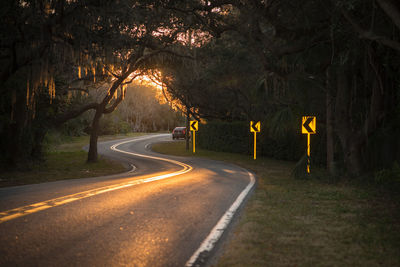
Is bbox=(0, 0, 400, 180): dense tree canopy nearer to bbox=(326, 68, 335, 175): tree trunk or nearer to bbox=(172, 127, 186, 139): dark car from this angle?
bbox=(326, 68, 335, 175): tree trunk

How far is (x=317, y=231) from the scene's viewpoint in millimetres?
6211

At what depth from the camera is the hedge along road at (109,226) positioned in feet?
14.9

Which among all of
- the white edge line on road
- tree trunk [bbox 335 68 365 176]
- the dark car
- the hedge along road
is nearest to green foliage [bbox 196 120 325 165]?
tree trunk [bbox 335 68 365 176]

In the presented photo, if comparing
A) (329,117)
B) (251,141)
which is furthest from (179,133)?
(329,117)

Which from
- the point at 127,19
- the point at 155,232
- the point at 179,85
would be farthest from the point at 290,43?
the point at 179,85

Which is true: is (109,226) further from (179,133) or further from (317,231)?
(179,133)

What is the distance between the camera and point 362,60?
12.8 meters

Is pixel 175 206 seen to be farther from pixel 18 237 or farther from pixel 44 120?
pixel 44 120

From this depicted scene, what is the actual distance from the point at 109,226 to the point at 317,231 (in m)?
3.56

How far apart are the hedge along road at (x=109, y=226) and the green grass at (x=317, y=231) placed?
1.62 ft

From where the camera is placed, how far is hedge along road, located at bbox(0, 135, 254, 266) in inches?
179

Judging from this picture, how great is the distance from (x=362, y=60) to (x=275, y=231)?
→ 29.7ft

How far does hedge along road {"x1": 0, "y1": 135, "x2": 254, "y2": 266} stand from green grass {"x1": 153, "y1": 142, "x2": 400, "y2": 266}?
495 mm

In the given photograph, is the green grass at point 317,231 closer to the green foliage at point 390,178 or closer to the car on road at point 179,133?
the green foliage at point 390,178
